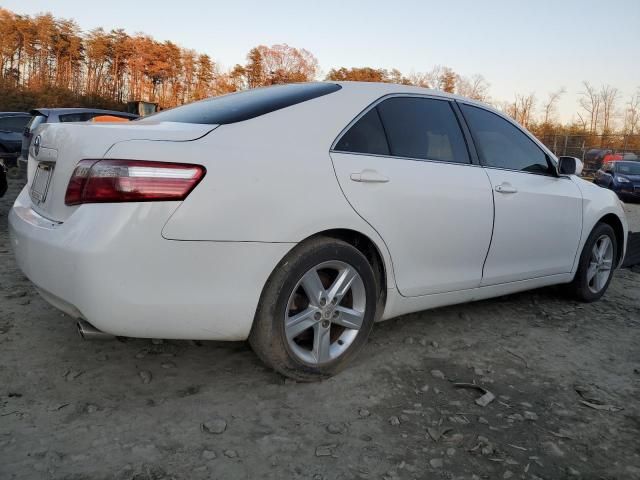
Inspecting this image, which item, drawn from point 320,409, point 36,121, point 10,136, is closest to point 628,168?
point 36,121

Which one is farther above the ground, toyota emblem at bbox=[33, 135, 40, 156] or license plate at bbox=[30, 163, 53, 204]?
toyota emblem at bbox=[33, 135, 40, 156]

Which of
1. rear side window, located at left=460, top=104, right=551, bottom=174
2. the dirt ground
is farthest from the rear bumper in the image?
rear side window, located at left=460, top=104, right=551, bottom=174

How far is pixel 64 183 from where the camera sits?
223 centimetres

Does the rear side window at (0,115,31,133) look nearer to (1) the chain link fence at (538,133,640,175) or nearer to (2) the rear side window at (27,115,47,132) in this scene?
(2) the rear side window at (27,115,47,132)

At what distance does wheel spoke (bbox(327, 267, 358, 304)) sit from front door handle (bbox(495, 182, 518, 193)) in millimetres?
1279

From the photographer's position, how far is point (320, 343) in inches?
100

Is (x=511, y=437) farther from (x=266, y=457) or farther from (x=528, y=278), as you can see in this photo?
(x=528, y=278)

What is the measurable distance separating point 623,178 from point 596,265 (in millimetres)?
15450

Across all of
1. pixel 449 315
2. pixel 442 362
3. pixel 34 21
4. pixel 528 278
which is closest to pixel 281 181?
pixel 442 362

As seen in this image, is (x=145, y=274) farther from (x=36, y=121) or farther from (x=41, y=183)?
(x=36, y=121)

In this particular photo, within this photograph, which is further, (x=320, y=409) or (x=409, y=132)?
(x=409, y=132)

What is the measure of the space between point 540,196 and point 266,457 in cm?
265

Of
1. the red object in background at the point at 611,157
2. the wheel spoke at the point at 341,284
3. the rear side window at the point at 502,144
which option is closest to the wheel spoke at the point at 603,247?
the rear side window at the point at 502,144

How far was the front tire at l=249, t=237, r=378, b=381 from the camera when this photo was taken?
7.68 feet
